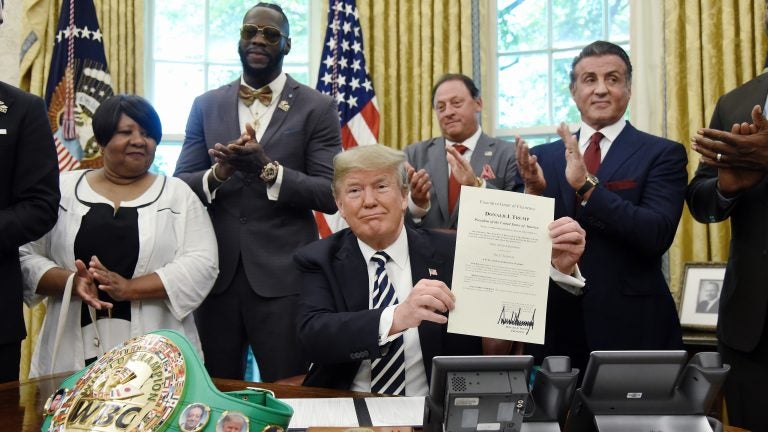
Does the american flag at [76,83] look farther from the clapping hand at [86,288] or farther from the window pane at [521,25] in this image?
the window pane at [521,25]

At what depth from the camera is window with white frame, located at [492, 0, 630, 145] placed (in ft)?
18.4

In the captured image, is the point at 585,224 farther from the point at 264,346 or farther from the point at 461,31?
the point at 461,31

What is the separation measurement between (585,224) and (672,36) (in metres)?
2.60

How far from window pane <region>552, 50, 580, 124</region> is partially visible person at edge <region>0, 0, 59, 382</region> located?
12.3 ft

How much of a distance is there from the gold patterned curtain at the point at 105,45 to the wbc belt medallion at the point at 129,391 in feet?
13.2

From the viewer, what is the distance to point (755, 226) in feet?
8.77

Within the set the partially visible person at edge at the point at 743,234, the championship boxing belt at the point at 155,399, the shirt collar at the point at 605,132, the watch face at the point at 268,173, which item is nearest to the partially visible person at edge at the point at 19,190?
the watch face at the point at 268,173

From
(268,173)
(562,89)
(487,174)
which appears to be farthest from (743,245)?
(562,89)

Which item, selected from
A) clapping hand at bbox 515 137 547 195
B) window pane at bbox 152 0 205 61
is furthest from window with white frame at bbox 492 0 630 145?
clapping hand at bbox 515 137 547 195

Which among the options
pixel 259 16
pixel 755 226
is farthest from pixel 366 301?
pixel 259 16

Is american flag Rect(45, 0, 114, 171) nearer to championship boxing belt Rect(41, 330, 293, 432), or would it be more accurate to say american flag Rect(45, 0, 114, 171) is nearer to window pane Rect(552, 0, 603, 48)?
window pane Rect(552, 0, 603, 48)

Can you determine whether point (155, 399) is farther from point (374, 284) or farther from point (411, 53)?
point (411, 53)

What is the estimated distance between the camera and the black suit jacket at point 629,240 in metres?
2.71

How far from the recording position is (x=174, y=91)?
591 centimetres
